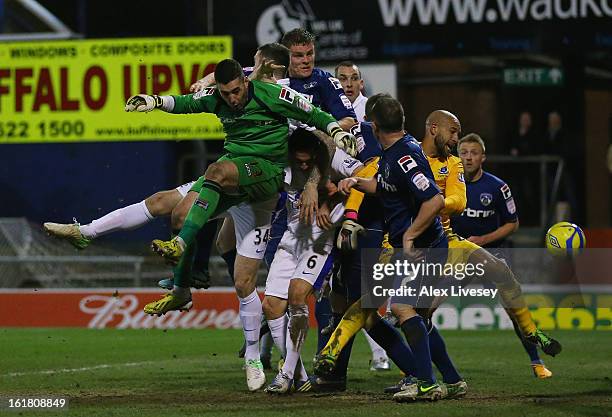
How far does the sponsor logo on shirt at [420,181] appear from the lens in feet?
32.3

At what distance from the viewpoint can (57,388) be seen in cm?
1119

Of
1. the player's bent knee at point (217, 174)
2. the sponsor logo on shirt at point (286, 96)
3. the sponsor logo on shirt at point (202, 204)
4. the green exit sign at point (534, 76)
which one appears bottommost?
the sponsor logo on shirt at point (202, 204)

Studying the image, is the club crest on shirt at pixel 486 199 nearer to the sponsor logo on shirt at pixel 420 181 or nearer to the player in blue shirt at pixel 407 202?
the player in blue shirt at pixel 407 202

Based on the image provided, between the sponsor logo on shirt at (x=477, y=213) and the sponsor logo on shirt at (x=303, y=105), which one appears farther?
the sponsor logo on shirt at (x=477, y=213)

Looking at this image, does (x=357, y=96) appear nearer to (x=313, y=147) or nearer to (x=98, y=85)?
(x=313, y=147)

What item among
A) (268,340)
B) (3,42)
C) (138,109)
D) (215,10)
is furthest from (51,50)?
(138,109)

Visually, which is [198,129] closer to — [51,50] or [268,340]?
[51,50]

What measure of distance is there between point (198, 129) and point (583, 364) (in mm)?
7948

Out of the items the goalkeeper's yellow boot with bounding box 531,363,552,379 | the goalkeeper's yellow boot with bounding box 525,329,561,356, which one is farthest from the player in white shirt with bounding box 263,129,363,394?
the goalkeeper's yellow boot with bounding box 531,363,552,379

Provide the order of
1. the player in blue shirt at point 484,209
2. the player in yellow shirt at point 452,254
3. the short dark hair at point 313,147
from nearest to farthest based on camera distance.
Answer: the player in yellow shirt at point 452,254
the short dark hair at point 313,147
the player in blue shirt at point 484,209

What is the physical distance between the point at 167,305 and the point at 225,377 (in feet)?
3.92

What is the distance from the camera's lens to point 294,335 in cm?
1057

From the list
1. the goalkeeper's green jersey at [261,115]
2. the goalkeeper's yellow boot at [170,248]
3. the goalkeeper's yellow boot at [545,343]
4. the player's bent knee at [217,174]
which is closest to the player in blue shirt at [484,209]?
the goalkeeper's yellow boot at [545,343]

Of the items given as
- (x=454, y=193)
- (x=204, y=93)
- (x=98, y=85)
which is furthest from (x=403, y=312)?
(x=98, y=85)
